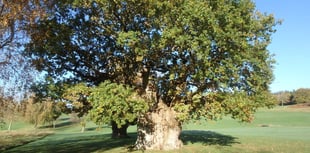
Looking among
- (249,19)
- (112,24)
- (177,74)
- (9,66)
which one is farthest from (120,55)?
(249,19)

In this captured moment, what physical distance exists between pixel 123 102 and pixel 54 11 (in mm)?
7928

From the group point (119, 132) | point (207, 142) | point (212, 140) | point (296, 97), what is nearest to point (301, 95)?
point (296, 97)

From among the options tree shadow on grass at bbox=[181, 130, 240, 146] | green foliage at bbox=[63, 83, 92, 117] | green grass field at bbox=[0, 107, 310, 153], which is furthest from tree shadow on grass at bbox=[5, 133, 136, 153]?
tree shadow on grass at bbox=[181, 130, 240, 146]

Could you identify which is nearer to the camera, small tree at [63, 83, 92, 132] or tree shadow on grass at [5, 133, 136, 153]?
small tree at [63, 83, 92, 132]

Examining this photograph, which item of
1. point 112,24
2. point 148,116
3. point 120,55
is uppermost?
point 112,24

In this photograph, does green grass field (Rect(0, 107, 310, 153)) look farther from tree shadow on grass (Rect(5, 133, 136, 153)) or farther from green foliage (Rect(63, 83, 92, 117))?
green foliage (Rect(63, 83, 92, 117))

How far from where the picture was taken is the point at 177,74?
80.5 ft

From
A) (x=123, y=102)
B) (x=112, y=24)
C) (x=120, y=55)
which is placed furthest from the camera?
(x=120, y=55)

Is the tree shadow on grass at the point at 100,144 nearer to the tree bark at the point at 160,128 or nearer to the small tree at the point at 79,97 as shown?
the tree bark at the point at 160,128

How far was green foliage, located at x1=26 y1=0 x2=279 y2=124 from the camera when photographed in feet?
71.2

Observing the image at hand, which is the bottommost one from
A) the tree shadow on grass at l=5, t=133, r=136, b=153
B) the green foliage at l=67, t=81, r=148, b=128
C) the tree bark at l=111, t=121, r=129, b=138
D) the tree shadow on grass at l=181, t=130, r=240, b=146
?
the tree shadow on grass at l=5, t=133, r=136, b=153

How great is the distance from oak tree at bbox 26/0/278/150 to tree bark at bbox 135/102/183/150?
66mm

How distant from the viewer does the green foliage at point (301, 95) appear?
142 m

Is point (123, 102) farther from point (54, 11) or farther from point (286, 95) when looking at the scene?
point (286, 95)
